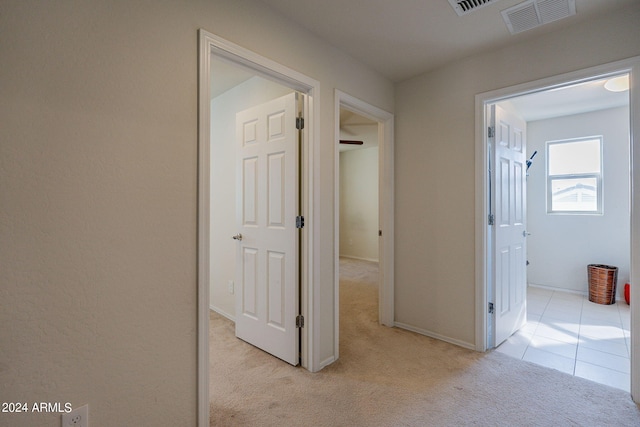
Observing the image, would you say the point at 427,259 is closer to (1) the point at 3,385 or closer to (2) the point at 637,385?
(2) the point at 637,385

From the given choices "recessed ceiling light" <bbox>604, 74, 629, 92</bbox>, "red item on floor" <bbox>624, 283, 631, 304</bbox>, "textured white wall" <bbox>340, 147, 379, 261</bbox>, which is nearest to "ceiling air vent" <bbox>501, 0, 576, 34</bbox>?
"recessed ceiling light" <bbox>604, 74, 629, 92</bbox>

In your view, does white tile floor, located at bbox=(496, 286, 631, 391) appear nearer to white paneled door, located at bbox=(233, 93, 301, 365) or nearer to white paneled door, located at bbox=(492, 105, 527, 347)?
white paneled door, located at bbox=(492, 105, 527, 347)

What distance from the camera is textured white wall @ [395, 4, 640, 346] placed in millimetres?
2275

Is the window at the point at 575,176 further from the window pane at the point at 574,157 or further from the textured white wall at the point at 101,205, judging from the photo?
the textured white wall at the point at 101,205

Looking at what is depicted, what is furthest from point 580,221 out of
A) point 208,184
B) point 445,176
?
point 208,184

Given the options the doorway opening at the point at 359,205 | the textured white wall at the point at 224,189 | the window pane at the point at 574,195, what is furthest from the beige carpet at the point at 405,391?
the window pane at the point at 574,195

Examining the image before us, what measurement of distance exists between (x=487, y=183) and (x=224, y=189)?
8.38 ft

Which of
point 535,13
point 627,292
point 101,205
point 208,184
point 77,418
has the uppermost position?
point 535,13

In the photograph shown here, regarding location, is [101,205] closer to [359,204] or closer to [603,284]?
[603,284]

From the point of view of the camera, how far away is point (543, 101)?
3588 mm

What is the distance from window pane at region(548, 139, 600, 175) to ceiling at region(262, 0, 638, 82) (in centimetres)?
287

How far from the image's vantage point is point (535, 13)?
6.23 feet

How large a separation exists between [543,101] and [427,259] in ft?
8.53

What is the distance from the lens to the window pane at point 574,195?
405 centimetres
